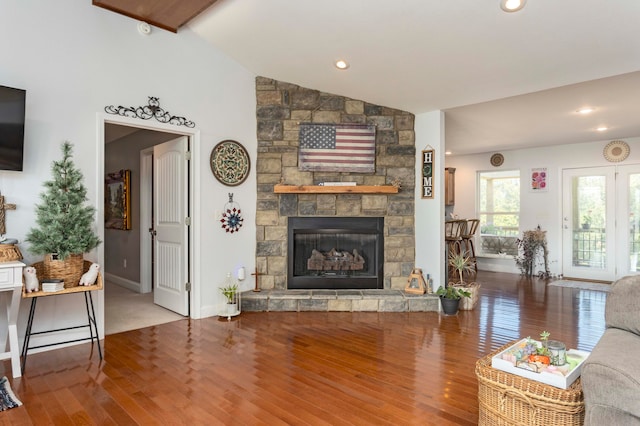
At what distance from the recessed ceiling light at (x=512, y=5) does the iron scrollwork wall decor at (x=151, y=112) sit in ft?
9.87

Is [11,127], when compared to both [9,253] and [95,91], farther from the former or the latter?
[9,253]

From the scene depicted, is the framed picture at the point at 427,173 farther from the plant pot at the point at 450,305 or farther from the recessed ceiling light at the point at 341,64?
the recessed ceiling light at the point at 341,64

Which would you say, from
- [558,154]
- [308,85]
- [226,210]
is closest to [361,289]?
[226,210]

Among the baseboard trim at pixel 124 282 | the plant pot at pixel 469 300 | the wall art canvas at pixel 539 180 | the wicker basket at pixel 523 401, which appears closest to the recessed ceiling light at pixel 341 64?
the plant pot at pixel 469 300

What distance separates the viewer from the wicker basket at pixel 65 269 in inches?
112

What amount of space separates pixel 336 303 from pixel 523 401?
2.76 m

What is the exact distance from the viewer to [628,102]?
4.27m

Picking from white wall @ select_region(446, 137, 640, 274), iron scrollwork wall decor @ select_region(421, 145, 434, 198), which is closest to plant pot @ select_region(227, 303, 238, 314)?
iron scrollwork wall decor @ select_region(421, 145, 434, 198)

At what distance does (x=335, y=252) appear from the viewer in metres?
4.81

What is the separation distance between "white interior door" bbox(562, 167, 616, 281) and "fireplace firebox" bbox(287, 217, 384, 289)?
4.12m

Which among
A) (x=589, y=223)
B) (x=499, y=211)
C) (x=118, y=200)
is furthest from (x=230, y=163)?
(x=589, y=223)

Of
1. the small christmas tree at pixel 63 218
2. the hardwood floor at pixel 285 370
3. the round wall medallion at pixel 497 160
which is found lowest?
the hardwood floor at pixel 285 370

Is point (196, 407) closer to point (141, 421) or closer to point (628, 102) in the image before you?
point (141, 421)

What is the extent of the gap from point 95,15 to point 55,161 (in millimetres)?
1344
